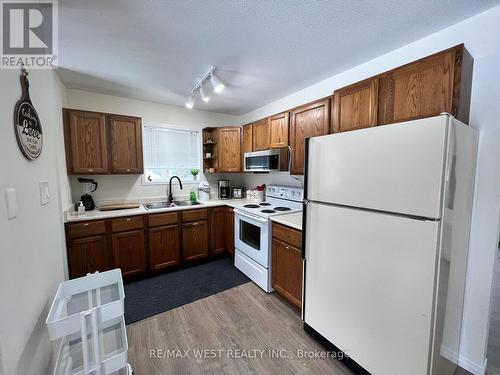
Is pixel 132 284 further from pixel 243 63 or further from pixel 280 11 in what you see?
pixel 280 11

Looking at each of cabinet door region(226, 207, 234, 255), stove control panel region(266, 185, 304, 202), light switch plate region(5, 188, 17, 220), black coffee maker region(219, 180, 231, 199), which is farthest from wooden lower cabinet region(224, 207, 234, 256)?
light switch plate region(5, 188, 17, 220)

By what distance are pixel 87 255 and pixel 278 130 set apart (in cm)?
270

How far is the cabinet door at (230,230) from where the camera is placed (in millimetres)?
3172

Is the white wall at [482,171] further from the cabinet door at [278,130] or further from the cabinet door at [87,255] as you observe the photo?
the cabinet door at [87,255]

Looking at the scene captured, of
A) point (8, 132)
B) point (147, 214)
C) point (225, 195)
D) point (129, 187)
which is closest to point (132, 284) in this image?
point (147, 214)

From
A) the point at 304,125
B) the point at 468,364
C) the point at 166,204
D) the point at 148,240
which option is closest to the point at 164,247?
the point at 148,240

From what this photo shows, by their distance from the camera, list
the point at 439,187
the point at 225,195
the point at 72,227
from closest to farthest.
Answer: the point at 439,187
the point at 72,227
the point at 225,195

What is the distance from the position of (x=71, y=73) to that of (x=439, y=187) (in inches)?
132

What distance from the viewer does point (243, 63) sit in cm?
204

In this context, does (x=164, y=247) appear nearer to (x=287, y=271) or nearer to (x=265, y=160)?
(x=287, y=271)

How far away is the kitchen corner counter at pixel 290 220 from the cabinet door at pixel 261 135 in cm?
103

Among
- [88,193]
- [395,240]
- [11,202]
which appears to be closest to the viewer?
[11,202]

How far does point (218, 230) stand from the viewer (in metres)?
3.26

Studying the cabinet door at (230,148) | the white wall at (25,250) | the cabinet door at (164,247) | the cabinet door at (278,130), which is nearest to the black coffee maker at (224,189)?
the cabinet door at (230,148)
